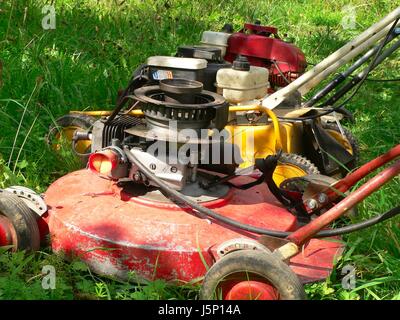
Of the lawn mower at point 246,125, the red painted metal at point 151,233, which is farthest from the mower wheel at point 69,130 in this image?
the red painted metal at point 151,233

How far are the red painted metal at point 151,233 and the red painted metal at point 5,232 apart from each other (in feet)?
0.48

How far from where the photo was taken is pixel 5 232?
2309 mm

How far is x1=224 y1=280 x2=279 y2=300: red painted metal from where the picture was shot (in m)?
1.98

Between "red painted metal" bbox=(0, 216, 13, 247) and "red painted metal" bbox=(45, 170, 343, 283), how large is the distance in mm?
148

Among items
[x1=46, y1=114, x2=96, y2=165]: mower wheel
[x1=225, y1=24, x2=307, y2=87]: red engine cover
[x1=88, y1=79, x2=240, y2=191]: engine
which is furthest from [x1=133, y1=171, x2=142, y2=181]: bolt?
[x1=225, y1=24, x2=307, y2=87]: red engine cover

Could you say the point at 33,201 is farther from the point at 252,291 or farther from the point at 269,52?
the point at 269,52

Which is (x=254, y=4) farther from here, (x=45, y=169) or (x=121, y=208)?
(x=121, y=208)

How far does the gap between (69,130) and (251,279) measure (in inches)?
62.0

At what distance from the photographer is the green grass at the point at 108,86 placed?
7.48 ft

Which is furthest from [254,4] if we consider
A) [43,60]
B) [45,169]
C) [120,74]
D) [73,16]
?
[45,169]

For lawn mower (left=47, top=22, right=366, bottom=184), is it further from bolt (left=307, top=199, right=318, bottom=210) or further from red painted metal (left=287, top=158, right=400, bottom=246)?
red painted metal (left=287, top=158, right=400, bottom=246)

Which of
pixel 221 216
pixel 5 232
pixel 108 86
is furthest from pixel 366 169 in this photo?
pixel 108 86

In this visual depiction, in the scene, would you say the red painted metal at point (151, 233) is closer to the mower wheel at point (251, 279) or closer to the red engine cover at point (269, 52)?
the mower wheel at point (251, 279)

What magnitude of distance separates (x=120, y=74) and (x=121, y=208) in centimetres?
199
